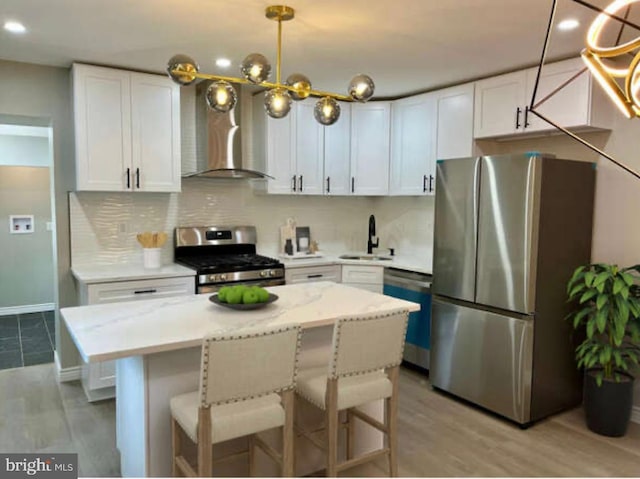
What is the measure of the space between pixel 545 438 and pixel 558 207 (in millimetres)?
1540

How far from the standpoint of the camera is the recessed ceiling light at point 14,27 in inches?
117

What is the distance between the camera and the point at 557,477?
277 centimetres

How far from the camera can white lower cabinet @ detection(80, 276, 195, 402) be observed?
12.0 feet

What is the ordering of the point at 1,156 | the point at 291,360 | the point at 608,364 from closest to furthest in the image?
the point at 291,360, the point at 608,364, the point at 1,156

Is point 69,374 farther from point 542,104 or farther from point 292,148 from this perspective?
point 542,104

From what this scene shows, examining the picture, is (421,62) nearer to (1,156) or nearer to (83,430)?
(83,430)

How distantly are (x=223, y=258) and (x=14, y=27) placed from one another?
2317mm

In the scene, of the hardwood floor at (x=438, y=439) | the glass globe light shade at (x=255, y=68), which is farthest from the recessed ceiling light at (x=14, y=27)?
the hardwood floor at (x=438, y=439)

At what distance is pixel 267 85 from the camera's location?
2479mm

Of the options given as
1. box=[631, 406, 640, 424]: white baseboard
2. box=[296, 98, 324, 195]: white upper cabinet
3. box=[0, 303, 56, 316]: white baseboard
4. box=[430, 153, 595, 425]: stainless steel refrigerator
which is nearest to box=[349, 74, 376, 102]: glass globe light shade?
box=[430, 153, 595, 425]: stainless steel refrigerator

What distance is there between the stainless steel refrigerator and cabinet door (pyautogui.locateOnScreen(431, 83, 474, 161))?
543mm

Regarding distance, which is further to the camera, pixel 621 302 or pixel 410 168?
pixel 410 168

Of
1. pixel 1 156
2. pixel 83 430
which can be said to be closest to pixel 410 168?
pixel 83 430

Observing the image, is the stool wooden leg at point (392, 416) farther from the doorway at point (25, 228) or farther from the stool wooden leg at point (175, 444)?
the doorway at point (25, 228)
